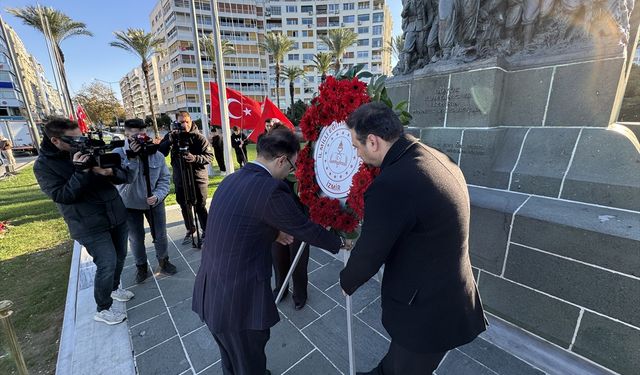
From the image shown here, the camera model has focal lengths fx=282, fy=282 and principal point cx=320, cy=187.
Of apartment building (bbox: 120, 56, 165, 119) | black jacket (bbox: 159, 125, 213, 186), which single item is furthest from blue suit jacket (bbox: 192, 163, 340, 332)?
apartment building (bbox: 120, 56, 165, 119)

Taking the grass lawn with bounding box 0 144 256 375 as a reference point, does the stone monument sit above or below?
above

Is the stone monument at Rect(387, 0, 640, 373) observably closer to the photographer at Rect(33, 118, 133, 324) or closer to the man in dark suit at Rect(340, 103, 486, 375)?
the man in dark suit at Rect(340, 103, 486, 375)

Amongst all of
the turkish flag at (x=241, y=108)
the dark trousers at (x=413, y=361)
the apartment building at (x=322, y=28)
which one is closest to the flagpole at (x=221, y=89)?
the turkish flag at (x=241, y=108)

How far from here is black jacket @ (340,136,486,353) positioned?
1216 mm

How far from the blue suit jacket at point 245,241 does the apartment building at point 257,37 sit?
4786 centimetres

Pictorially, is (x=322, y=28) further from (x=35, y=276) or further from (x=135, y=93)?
(x=135, y=93)

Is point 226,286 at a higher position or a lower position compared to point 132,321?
higher

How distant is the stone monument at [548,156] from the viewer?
2002 millimetres

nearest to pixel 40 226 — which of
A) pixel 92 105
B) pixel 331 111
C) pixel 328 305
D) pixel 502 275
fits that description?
pixel 328 305

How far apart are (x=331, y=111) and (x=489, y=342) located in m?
2.45

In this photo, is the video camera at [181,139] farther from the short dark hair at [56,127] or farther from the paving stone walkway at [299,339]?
the paving stone walkway at [299,339]

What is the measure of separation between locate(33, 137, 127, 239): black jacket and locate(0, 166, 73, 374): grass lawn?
965 millimetres

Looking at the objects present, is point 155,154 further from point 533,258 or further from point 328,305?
point 533,258

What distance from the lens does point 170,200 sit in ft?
23.0
